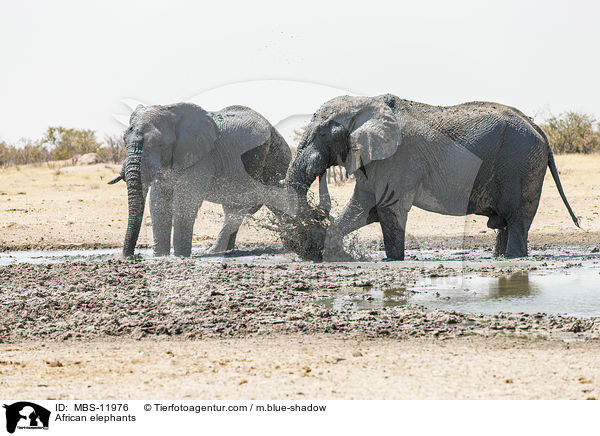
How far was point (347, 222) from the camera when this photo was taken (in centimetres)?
1138

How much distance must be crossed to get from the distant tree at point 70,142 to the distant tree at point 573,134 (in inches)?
743

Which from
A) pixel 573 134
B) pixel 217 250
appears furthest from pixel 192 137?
pixel 573 134

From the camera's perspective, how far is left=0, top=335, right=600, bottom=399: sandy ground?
491 cm

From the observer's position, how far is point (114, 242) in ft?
51.4

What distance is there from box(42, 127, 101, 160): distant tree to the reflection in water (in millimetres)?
29497

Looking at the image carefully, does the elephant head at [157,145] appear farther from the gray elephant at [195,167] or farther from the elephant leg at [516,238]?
the elephant leg at [516,238]

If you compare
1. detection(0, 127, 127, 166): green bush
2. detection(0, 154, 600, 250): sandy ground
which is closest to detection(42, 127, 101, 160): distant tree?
detection(0, 127, 127, 166): green bush

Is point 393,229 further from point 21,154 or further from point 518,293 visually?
point 21,154

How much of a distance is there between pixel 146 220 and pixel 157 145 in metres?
6.71

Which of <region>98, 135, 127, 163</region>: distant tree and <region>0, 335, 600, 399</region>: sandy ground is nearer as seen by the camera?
<region>0, 335, 600, 399</region>: sandy ground

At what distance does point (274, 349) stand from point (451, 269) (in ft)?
15.2

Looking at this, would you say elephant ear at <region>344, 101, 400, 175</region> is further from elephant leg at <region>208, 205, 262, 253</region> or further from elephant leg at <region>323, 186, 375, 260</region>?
elephant leg at <region>208, 205, 262, 253</region>
